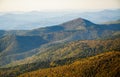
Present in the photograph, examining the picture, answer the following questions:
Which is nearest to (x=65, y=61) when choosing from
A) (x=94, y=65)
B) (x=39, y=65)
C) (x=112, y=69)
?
(x=39, y=65)

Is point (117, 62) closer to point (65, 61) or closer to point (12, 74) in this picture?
point (65, 61)

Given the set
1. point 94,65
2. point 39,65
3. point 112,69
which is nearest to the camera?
point 112,69

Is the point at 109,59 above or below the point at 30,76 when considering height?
above

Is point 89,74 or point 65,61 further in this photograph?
point 65,61

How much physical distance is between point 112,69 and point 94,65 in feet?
42.1

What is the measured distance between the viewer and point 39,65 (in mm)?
175875

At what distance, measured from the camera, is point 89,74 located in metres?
127

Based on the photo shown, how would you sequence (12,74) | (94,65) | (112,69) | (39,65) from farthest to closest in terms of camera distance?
(39,65) < (12,74) < (94,65) < (112,69)

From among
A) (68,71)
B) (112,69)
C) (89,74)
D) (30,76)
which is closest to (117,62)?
(112,69)

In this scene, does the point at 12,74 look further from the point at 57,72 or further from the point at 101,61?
the point at 101,61

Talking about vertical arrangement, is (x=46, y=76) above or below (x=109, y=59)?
below

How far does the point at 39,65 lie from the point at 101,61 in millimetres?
51882

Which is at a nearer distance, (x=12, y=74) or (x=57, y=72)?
(x=57, y=72)

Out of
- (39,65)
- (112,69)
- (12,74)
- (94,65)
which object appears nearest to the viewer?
(112,69)
